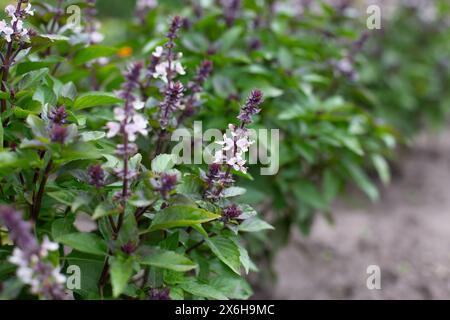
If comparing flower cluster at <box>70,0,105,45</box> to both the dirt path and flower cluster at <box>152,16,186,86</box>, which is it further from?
the dirt path

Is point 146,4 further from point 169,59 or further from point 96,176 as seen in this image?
point 96,176

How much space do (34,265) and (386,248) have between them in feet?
10.2

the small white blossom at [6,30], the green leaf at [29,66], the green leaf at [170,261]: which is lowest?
the green leaf at [170,261]

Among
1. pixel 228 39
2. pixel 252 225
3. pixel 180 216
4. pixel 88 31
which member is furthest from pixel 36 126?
pixel 228 39

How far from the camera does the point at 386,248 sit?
13.5 feet

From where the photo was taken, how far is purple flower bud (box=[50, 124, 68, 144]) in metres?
1.70

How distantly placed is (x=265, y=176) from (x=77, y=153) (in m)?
1.66

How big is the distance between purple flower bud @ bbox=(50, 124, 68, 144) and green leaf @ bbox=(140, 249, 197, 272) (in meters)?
0.46

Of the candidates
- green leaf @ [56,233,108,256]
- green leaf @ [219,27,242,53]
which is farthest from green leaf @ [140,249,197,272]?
green leaf @ [219,27,242,53]

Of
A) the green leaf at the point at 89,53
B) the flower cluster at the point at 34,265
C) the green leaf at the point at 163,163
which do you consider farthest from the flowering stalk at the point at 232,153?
the green leaf at the point at 89,53

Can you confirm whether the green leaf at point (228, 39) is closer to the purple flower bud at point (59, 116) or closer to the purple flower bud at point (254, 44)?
the purple flower bud at point (254, 44)

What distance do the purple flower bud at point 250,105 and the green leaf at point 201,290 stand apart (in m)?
0.61

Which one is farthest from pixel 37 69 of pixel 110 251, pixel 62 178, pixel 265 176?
pixel 265 176

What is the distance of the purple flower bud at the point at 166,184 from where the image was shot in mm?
1729
